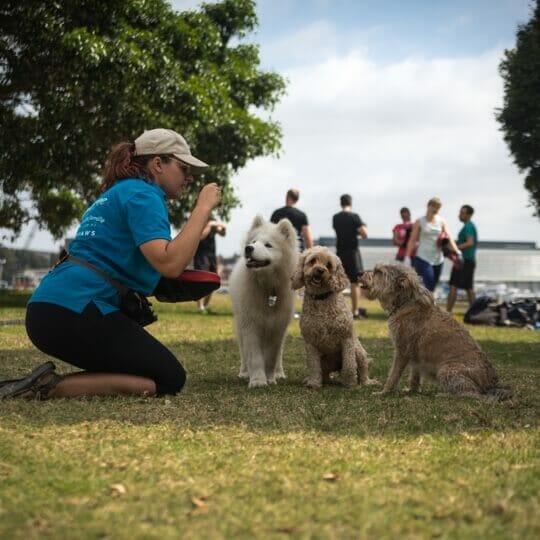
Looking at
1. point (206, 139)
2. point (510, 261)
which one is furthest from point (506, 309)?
point (510, 261)

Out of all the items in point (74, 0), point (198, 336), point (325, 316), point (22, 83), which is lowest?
point (198, 336)

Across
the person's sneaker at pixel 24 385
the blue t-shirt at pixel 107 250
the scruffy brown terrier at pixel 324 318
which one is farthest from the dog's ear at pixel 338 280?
the person's sneaker at pixel 24 385

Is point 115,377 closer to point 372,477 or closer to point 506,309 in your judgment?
point 372,477

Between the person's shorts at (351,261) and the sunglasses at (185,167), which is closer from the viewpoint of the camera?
the sunglasses at (185,167)

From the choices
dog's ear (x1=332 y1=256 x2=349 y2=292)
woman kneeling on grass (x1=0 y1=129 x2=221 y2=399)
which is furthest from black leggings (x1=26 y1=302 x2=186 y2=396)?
dog's ear (x1=332 y1=256 x2=349 y2=292)

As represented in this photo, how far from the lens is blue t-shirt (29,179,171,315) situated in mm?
4797

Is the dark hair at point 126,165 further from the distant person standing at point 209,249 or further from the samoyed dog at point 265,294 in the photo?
the distant person standing at point 209,249

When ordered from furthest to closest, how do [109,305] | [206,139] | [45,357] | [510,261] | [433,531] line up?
[510,261] < [206,139] < [45,357] < [109,305] < [433,531]

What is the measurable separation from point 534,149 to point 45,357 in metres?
20.6

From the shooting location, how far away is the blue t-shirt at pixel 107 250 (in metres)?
4.80

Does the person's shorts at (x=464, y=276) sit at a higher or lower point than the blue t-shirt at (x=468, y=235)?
lower

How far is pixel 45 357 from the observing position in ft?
24.7

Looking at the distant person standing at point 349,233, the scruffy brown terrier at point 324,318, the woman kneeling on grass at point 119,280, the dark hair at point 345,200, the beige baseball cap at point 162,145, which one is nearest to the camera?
the woman kneeling on grass at point 119,280

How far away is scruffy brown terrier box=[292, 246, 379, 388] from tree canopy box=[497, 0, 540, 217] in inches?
789
